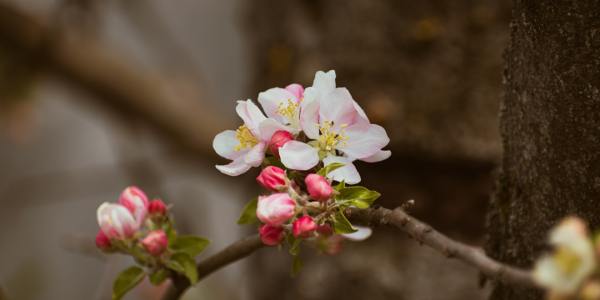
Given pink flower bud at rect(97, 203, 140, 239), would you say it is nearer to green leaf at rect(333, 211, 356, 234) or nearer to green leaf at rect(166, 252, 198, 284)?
green leaf at rect(166, 252, 198, 284)

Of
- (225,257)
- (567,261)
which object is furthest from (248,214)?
(567,261)

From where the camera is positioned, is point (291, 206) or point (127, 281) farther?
point (127, 281)

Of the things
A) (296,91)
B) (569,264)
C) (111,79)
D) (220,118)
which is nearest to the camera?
(569,264)

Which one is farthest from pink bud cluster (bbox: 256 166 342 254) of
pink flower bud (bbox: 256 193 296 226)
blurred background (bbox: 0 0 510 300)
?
blurred background (bbox: 0 0 510 300)

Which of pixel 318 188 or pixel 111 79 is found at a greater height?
pixel 318 188

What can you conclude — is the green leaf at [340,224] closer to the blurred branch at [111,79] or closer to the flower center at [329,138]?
the flower center at [329,138]

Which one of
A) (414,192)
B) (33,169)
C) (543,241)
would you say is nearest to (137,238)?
(543,241)

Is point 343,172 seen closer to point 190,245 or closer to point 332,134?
point 332,134

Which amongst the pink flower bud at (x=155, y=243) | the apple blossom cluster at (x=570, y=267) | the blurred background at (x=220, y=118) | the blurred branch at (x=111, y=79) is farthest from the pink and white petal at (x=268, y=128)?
the blurred branch at (x=111, y=79)
